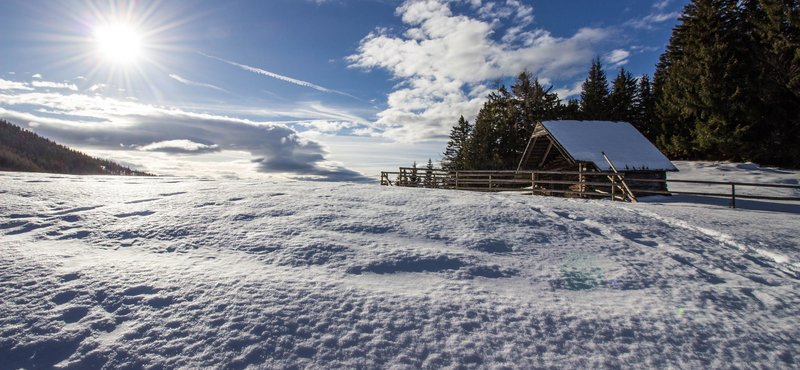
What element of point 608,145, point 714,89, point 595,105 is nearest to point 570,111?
point 595,105

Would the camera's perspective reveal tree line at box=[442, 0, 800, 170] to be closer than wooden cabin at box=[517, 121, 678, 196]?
No

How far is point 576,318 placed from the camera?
3428 mm

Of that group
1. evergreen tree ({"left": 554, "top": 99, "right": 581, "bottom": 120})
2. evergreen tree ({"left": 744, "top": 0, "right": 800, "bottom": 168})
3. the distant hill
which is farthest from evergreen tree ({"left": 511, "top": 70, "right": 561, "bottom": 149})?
the distant hill

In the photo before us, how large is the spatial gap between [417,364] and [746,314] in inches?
169

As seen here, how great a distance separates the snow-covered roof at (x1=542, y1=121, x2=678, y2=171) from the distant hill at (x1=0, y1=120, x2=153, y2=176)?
1638 inches

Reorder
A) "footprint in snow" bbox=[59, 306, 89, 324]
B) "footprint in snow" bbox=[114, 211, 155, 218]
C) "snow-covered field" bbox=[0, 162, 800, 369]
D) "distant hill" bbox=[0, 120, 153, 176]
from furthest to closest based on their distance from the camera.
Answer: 1. "distant hill" bbox=[0, 120, 153, 176]
2. "footprint in snow" bbox=[114, 211, 155, 218]
3. "footprint in snow" bbox=[59, 306, 89, 324]
4. "snow-covered field" bbox=[0, 162, 800, 369]

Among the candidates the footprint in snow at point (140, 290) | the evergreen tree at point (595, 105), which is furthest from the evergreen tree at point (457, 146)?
the footprint in snow at point (140, 290)

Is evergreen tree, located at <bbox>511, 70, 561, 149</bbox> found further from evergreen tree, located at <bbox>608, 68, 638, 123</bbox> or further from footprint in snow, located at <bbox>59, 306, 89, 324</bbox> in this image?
footprint in snow, located at <bbox>59, 306, 89, 324</bbox>

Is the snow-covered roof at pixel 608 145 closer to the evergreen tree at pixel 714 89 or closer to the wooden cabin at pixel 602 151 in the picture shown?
the wooden cabin at pixel 602 151

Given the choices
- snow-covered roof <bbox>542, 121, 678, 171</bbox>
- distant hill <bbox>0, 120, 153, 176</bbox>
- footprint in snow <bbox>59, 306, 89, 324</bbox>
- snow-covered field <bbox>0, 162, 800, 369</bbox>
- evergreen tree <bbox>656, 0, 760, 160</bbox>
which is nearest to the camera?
snow-covered field <bbox>0, 162, 800, 369</bbox>

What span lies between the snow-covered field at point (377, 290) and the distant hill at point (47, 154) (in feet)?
122

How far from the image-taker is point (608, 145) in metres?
17.0

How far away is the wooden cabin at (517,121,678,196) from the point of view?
Result: 51.2 feet

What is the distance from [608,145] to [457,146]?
30.0 metres
